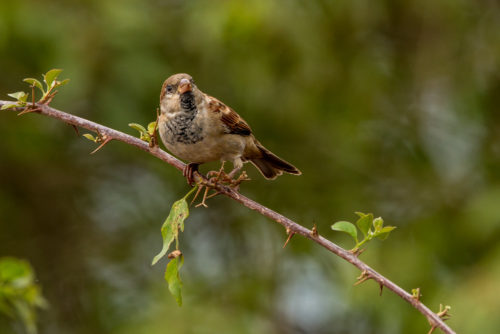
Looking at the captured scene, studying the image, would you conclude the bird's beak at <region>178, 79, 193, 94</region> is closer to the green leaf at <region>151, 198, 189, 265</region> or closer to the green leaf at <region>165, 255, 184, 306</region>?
the green leaf at <region>151, 198, 189, 265</region>

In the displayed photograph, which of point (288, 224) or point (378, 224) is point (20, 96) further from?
point (378, 224)

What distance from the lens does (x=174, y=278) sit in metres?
2.56

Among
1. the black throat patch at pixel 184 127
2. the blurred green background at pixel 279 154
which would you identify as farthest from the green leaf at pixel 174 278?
the blurred green background at pixel 279 154

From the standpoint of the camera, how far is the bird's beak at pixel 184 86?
12.6 ft

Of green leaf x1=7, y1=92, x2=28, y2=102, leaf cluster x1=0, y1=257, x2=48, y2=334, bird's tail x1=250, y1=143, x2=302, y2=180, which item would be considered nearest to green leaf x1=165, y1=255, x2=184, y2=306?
leaf cluster x1=0, y1=257, x2=48, y2=334

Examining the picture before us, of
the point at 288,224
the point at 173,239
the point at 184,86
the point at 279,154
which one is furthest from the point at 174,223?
the point at 279,154

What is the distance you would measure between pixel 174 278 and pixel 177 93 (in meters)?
1.57

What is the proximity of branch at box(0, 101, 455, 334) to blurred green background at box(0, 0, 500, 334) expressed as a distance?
9.37 feet

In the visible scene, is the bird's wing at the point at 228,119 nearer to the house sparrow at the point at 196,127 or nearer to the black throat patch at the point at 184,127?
the house sparrow at the point at 196,127

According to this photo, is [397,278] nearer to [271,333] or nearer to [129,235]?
[271,333]

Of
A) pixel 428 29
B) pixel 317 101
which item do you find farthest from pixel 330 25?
pixel 428 29

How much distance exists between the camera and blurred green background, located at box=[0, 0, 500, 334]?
20.0 feet

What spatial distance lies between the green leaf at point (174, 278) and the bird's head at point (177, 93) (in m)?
1.43

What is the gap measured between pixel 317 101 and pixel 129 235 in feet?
8.39
